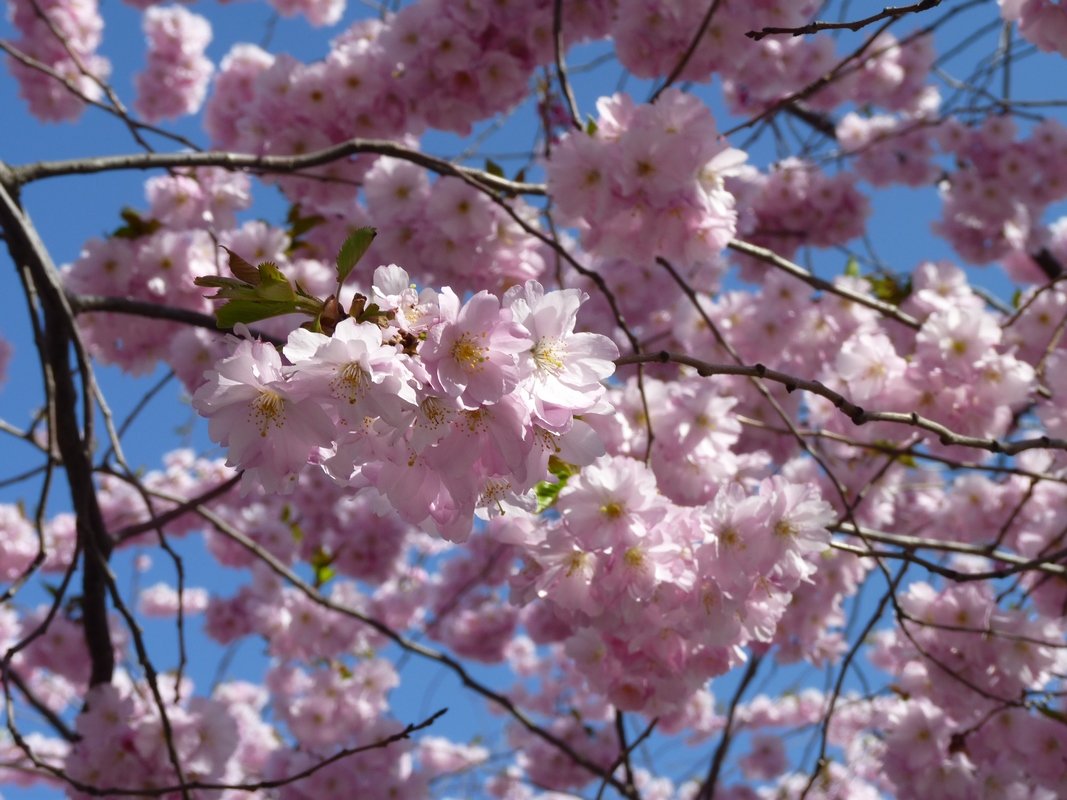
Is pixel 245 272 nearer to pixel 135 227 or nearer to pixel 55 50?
pixel 135 227

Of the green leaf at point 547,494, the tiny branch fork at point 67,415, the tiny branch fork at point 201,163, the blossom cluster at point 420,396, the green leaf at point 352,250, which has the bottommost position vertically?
the blossom cluster at point 420,396

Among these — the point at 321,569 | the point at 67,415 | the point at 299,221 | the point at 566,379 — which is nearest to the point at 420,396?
the point at 566,379

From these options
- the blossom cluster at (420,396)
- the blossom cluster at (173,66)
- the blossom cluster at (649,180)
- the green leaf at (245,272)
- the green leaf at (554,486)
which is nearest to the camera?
the blossom cluster at (420,396)

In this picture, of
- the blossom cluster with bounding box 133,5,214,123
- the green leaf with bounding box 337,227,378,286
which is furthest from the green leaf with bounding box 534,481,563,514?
the blossom cluster with bounding box 133,5,214,123

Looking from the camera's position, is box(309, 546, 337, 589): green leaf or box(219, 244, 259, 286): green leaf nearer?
box(219, 244, 259, 286): green leaf

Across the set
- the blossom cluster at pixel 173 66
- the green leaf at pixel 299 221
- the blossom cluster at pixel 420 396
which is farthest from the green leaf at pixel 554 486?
the blossom cluster at pixel 173 66

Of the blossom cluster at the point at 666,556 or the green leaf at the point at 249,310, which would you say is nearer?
the green leaf at the point at 249,310

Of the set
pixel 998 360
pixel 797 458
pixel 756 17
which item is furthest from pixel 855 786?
pixel 756 17

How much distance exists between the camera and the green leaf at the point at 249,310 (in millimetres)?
1145

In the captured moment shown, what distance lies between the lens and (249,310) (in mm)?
1151

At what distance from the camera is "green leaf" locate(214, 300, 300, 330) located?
114cm

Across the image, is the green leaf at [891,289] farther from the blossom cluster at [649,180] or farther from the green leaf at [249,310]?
the green leaf at [249,310]

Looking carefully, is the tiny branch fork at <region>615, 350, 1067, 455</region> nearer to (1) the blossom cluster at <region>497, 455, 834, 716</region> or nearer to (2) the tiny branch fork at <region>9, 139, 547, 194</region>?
(1) the blossom cluster at <region>497, 455, 834, 716</region>

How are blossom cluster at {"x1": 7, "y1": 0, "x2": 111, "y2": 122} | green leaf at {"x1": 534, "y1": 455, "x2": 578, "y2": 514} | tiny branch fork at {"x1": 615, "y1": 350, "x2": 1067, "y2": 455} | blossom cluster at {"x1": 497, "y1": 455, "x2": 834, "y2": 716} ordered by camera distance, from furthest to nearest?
blossom cluster at {"x1": 7, "y1": 0, "x2": 111, "y2": 122}, green leaf at {"x1": 534, "y1": 455, "x2": 578, "y2": 514}, blossom cluster at {"x1": 497, "y1": 455, "x2": 834, "y2": 716}, tiny branch fork at {"x1": 615, "y1": 350, "x2": 1067, "y2": 455}
